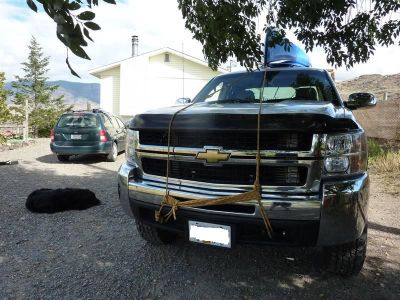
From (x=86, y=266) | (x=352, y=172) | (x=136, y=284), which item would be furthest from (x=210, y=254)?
(x=352, y=172)

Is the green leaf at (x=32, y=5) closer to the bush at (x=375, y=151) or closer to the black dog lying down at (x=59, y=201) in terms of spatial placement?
the black dog lying down at (x=59, y=201)

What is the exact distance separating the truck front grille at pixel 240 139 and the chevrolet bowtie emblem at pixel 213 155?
2.2 inches

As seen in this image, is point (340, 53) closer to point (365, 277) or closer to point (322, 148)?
point (322, 148)

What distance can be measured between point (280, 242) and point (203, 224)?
1.88 ft

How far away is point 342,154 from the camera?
104 inches

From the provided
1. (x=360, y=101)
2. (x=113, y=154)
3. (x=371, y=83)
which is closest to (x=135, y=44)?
(x=113, y=154)

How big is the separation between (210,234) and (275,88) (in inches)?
79.6

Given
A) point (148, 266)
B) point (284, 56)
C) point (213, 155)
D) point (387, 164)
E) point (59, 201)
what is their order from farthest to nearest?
point (387, 164), point (284, 56), point (59, 201), point (148, 266), point (213, 155)

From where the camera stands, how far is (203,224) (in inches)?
112

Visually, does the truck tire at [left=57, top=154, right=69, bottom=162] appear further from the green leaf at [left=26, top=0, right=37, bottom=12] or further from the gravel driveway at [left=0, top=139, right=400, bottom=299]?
the green leaf at [left=26, top=0, right=37, bottom=12]

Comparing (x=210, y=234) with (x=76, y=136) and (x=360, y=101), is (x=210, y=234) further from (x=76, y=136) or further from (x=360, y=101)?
(x=76, y=136)

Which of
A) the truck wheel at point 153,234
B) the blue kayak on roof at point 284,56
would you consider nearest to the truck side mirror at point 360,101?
the blue kayak on roof at point 284,56

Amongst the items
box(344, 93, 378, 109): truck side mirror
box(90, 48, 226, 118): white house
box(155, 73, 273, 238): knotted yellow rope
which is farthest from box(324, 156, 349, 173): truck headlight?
box(90, 48, 226, 118): white house

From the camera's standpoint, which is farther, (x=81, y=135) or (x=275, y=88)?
(x=81, y=135)
